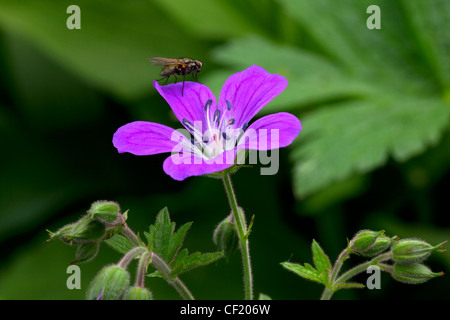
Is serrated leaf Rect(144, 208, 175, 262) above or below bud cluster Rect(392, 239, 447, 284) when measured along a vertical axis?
above

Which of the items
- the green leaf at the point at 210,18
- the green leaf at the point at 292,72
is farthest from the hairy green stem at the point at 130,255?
the green leaf at the point at 210,18

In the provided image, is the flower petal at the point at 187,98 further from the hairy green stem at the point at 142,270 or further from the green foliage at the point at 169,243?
the hairy green stem at the point at 142,270

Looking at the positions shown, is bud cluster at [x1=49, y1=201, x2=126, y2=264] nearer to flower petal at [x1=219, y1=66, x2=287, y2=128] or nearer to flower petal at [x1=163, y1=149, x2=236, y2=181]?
flower petal at [x1=163, y1=149, x2=236, y2=181]

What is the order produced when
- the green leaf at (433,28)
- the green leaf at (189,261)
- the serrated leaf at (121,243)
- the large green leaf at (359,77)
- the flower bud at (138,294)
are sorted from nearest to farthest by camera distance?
the flower bud at (138,294) < the green leaf at (189,261) < the serrated leaf at (121,243) < the large green leaf at (359,77) < the green leaf at (433,28)

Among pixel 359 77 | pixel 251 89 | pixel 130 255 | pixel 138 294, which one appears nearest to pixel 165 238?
pixel 130 255

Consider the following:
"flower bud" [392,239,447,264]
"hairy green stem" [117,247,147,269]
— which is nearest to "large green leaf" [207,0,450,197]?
"flower bud" [392,239,447,264]
